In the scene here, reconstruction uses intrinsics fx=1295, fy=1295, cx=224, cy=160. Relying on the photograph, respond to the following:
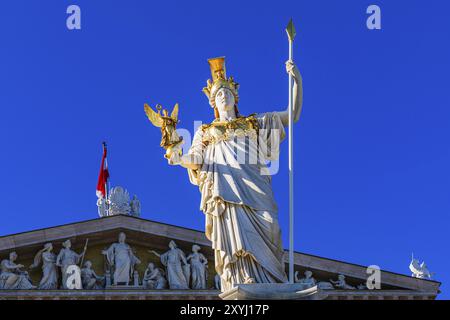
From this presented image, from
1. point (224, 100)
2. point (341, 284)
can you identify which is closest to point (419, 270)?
point (341, 284)

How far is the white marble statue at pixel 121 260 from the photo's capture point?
116ft

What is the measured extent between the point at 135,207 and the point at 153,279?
3703 mm

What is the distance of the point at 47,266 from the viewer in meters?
35.3

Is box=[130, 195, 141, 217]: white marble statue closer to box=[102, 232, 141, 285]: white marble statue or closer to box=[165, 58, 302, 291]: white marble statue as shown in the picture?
box=[102, 232, 141, 285]: white marble statue

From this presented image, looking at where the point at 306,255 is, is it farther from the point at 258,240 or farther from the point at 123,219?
the point at 258,240

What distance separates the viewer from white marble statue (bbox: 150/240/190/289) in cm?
3528

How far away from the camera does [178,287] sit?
3509 cm

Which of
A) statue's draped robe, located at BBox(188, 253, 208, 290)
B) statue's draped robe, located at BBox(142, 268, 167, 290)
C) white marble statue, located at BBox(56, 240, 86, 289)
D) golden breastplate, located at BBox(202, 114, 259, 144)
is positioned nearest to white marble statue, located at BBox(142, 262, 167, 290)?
statue's draped robe, located at BBox(142, 268, 167, 290)

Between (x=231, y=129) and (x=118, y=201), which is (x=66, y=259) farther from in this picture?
(x=231, y=129)

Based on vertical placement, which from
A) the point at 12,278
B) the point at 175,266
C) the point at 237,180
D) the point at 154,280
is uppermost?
the point at 175,266

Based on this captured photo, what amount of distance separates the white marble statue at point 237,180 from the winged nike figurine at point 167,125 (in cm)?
10

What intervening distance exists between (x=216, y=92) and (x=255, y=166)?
107 cm

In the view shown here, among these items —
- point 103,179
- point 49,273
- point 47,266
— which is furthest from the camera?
point 103,179
